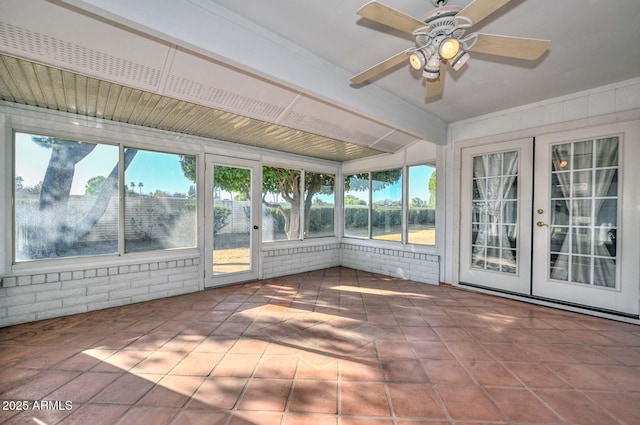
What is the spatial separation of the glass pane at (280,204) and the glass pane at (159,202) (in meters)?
1.28

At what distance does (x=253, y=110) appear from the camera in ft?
9.93

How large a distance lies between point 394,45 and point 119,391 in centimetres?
341

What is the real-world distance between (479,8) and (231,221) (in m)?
4.05

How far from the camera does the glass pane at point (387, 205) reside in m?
5.15

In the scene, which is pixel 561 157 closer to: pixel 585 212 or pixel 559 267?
pixel 585 212

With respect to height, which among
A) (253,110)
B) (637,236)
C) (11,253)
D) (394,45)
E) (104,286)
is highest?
(394,45)

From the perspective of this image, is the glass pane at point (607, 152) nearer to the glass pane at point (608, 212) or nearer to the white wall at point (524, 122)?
the white wall at point (524, 122)

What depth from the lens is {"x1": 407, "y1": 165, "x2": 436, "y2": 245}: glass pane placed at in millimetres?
4672

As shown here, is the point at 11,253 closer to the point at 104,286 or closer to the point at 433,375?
the point at 104,286

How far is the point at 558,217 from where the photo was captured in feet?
11.4

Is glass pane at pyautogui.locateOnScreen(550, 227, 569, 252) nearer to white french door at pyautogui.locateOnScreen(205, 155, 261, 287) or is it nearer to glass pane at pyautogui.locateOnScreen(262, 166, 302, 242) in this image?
glass pane at pyautogui.locateOnScreen(262, 166, 302, 242)

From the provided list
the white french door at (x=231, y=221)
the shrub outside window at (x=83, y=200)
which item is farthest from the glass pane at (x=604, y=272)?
the shrub outside window at (x=83, y=200)

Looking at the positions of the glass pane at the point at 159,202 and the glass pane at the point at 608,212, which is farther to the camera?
the glass pane at the point at 159,202

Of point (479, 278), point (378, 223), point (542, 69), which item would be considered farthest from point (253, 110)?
point (479, 278)
